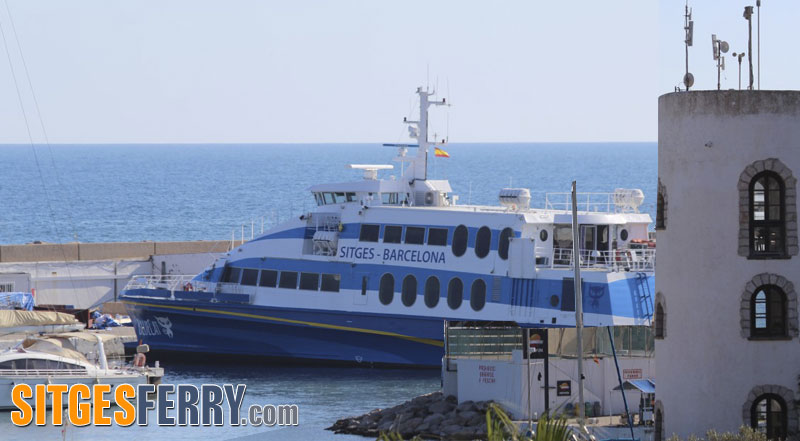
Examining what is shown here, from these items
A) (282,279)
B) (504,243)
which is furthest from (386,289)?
(504,243)

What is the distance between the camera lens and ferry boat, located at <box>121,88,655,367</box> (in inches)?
1610

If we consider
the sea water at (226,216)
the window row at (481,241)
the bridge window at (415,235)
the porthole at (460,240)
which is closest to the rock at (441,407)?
the sea water at (226,216)

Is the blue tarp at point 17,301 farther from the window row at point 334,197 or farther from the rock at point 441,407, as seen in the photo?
the rock at point 441,407

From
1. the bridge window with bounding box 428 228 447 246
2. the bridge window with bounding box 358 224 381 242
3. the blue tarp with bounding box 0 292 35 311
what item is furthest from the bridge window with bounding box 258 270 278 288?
the blue tarp with bounding box 0 292 35 311

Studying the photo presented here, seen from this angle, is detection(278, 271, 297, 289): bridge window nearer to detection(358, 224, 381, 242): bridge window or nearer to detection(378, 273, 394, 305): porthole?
detection(358, 224, 381, 242): bridge window

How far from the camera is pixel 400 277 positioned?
42.7 m

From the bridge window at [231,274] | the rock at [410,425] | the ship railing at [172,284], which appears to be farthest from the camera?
the ship railing at [172,284]

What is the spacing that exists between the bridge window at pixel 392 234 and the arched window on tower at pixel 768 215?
1817 cm

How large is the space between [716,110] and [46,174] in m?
179

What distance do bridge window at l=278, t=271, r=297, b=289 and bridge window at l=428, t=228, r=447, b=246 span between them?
4.24 meters

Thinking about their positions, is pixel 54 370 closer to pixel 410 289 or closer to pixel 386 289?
pixel 386 289

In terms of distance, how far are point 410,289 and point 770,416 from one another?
59.2ft

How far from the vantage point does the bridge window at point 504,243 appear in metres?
41.2

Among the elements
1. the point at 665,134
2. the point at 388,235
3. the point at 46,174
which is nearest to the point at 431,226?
the point at 388,235
